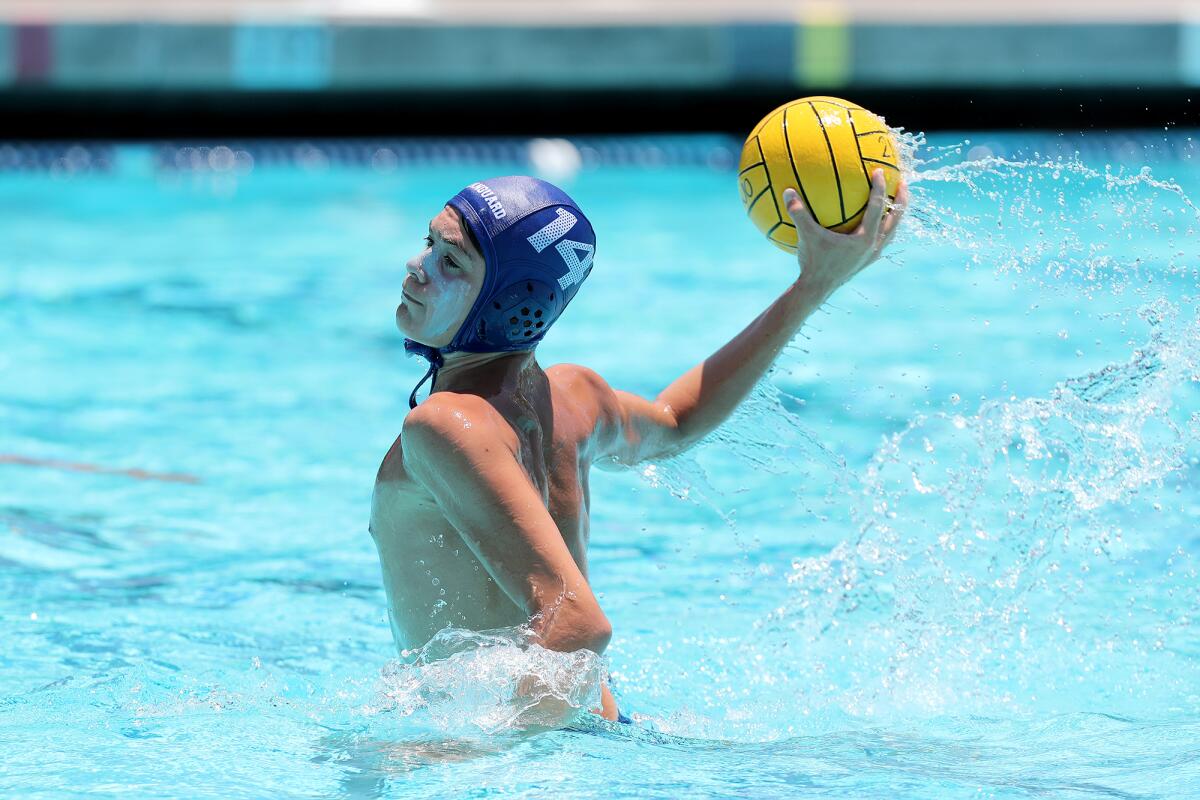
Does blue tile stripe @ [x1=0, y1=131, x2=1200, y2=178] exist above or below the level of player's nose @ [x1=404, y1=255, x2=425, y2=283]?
below

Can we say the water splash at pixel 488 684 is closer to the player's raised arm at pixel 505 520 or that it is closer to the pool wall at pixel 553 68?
the player's raised arm at pixel 505 520

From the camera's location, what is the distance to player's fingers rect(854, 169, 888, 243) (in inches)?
113

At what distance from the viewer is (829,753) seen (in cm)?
273

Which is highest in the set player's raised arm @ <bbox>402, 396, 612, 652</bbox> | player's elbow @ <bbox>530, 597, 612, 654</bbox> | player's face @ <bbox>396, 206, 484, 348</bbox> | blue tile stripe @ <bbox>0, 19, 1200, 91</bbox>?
blue tile stripe @ <bbox>0, 19, 1200, 91</bbox>

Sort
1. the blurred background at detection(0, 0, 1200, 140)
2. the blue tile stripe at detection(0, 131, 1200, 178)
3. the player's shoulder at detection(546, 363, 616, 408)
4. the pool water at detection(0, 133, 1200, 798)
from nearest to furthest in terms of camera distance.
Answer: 1. the pool water at detection(0, 133, 1200, 798)
2. the player's shoulder at detection(546, 363, 616, 408)
3. the blurred background at detection(0, 0, 1200, 140)
4. the blue tile stripe at detection(0, 131, 1200, 178)

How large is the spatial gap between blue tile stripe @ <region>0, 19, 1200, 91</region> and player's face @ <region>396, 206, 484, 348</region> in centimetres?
930

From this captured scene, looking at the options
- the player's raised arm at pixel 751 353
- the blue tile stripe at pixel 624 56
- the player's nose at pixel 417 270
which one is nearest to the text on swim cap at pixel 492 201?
the player's nose at pixel 417 270

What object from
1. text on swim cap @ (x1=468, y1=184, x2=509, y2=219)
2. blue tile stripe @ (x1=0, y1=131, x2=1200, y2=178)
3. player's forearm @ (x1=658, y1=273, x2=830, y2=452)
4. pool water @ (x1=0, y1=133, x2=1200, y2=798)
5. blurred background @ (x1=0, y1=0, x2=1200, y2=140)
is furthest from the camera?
blue tile stripe @ (x1=0, y1=131, x2=1200, y2=178)

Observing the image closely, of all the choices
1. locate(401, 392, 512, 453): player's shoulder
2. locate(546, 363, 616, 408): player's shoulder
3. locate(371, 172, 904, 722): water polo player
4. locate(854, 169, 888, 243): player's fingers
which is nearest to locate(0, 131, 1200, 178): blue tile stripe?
locate(854, 169, 888, 243): player's fingers

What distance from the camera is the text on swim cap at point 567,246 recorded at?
2510 mm

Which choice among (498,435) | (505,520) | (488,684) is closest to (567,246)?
(498,435)

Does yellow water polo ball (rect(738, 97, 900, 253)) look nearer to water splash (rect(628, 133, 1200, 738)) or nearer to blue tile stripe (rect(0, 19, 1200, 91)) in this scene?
water splash (rect(628, 133, 1200, 738))

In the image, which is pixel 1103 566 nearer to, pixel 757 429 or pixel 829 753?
pixel 757 429

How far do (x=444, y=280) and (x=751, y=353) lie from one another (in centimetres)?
80
